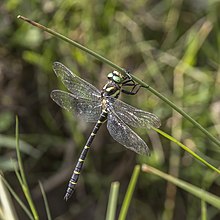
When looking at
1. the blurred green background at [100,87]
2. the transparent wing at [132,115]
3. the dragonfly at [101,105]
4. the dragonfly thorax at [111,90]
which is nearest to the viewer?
the transparent wing at [132,115]

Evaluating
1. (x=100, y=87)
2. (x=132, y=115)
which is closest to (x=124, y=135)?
(x=132, y=115)

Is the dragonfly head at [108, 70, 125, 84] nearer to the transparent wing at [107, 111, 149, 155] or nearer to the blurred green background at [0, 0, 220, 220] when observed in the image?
the transparent wing at [107, 111, 149, 155]

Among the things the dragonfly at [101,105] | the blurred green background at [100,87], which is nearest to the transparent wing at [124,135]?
the dragonfly at [101,105]

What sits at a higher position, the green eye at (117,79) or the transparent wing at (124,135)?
the green eye at (117,79)

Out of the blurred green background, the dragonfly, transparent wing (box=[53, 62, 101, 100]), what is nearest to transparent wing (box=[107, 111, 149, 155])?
the dragonfly

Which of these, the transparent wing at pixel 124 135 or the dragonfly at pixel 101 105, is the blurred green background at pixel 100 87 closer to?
the dragonfly at pixel 101 105

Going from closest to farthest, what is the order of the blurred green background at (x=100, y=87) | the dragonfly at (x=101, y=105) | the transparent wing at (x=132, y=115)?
the transparent wing at (x=132, y=115)
the dragonfly at (x=101, y=105)
the blurred green background at (x=100, y=87)
